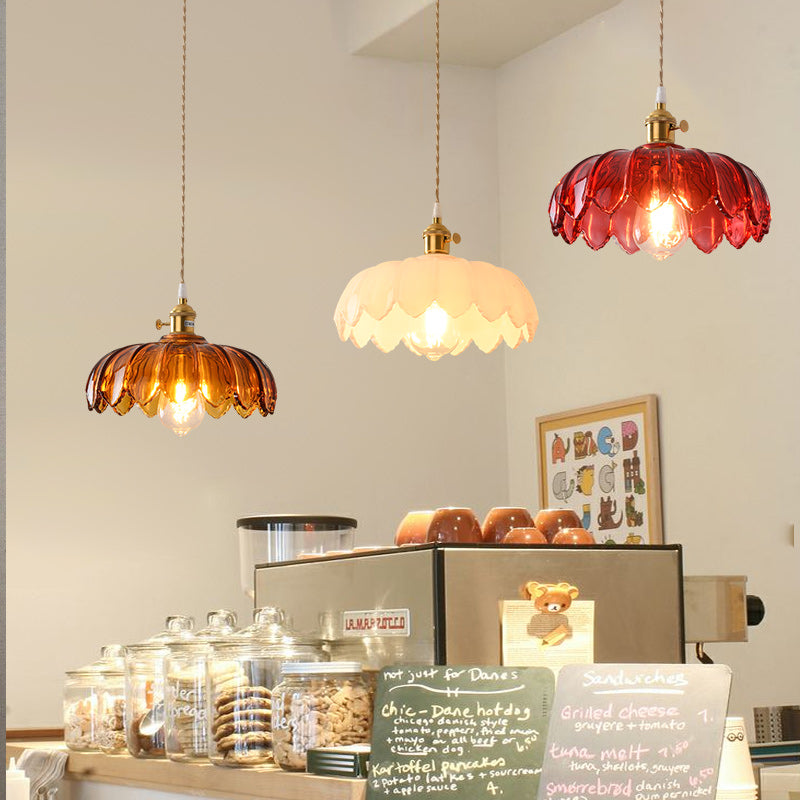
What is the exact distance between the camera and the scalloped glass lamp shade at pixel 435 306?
3.10 m

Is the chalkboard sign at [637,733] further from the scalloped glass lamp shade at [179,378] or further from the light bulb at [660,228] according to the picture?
the scalloped glass lamp shade at [179,378]

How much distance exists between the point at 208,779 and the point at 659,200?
131cm

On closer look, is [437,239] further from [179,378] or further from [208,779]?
[208,779]

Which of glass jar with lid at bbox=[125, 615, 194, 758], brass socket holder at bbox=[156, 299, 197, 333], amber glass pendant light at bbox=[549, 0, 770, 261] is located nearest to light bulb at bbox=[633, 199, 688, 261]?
amber glass pendant light at bbox=[549, 0, 770, 261]

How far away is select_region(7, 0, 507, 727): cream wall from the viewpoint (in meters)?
A: 5.20

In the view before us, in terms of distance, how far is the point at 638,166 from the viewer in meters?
2.62

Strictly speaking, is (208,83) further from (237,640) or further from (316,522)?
(237,640)

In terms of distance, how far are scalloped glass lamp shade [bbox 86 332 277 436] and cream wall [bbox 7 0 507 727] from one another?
1.78m

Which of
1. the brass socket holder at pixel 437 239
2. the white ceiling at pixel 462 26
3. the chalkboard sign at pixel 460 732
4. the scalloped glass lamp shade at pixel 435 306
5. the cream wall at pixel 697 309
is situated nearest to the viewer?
the chalkboard sign at pixel 460 732

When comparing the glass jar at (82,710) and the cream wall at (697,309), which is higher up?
the cream wall at (697,309)

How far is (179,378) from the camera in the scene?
136 inches

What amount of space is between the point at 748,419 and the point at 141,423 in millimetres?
2265

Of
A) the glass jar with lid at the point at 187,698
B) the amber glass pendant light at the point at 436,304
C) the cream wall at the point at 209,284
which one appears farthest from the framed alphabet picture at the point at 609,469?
the glass jar with lid at the point at 187,698

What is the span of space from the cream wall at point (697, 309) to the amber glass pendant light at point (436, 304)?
156cm
